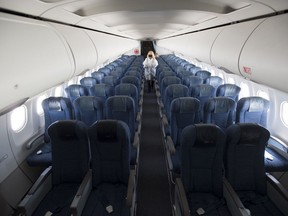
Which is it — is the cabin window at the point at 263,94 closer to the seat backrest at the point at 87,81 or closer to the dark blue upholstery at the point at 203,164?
the dark blue upholstery at the point at 203,164

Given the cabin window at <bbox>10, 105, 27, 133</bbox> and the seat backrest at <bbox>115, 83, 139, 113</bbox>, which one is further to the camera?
the seat backrest at <bbox>115, 83, 139, 113</bbox>

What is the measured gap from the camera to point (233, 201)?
3.26 metres

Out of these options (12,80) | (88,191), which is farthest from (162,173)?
(12,80)

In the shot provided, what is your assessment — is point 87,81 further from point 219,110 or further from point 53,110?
point 219,110

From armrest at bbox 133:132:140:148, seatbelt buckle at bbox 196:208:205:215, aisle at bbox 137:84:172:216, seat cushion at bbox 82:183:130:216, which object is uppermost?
armrest at bbox 133:132:140:148

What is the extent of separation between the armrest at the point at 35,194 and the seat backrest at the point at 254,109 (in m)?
4.17

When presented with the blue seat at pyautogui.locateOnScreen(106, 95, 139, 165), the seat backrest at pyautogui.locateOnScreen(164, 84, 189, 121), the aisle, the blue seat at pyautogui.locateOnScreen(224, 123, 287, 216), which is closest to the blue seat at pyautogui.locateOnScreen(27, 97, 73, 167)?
the blue seat at pyautogui.locateOnScreen(106, 95, 139, 165)

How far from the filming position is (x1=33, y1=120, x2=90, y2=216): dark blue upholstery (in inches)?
152

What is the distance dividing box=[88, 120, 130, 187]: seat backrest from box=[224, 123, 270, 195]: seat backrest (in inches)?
63.6

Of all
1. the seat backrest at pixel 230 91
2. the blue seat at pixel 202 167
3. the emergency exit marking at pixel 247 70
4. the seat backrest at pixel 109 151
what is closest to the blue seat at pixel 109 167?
the seat backrest at pixel 109 151

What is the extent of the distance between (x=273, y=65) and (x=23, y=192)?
4.88 meters

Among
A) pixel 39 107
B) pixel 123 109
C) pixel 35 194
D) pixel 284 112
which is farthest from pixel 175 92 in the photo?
pixel 35 194

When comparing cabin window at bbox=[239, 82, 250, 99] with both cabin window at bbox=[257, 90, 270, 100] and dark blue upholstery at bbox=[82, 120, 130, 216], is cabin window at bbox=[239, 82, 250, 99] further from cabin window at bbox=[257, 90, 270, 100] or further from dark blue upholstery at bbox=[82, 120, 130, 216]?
dark blue upholstery at bbox=[82, 120, 130, 216]

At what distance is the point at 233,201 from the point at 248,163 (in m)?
0.77
